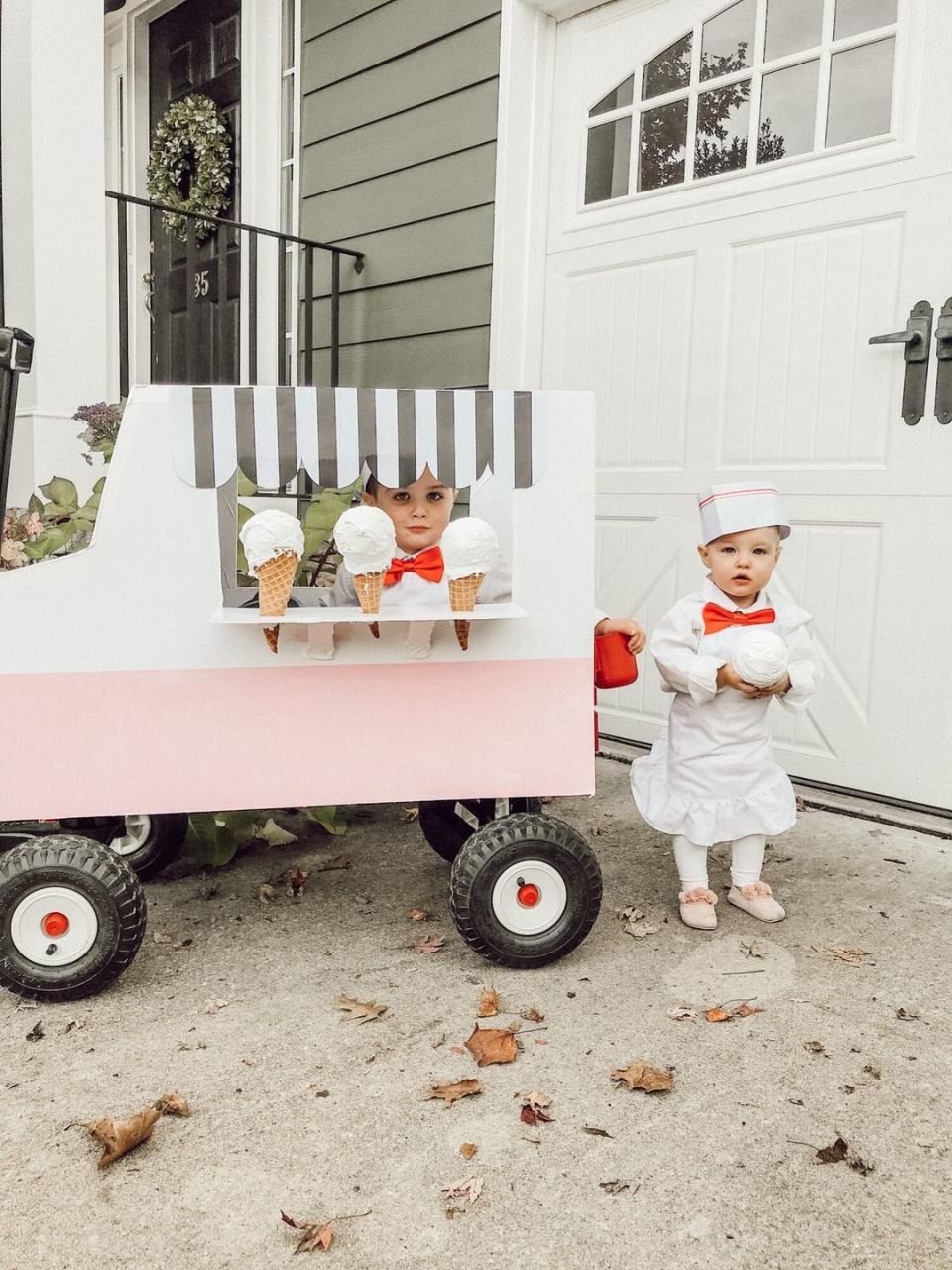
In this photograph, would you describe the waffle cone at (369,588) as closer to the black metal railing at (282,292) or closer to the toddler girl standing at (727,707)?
the toddler girl standing at (727,707)

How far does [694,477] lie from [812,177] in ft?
3.41

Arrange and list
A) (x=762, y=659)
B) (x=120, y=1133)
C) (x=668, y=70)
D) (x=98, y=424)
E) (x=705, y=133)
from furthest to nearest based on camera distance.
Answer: (x=668, y=70) → (x=705, y=133) → (x=98, y=424) → (x=762, y=659) → (x=120, y=1133)

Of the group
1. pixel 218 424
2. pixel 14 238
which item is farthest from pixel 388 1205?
pixel 14 238

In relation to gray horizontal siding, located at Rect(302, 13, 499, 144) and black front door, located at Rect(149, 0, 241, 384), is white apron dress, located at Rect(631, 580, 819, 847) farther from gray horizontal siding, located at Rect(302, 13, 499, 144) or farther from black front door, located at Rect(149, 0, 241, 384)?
black front door, located at Rect(149, 0, 241, 384)

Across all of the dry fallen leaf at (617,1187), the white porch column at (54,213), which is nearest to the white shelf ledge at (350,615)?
the dry fallen leaf at (617,1187)

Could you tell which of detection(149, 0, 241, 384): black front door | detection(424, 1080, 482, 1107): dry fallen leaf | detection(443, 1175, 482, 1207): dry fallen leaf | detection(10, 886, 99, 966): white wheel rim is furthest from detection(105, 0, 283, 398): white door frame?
detection(443, 1175, 482, 1207): dry fallen leaf

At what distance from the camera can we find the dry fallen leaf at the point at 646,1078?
1626 mm

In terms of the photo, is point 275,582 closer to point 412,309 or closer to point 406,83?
point 412,309

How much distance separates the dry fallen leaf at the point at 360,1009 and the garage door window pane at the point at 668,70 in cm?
335

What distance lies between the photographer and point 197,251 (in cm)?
564

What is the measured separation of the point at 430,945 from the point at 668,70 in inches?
128

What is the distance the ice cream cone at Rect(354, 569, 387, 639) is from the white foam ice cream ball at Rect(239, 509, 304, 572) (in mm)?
127

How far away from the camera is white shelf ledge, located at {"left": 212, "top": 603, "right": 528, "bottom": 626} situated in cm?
179

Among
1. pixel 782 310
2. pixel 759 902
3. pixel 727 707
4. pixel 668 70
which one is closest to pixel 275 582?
pixel 727 707
